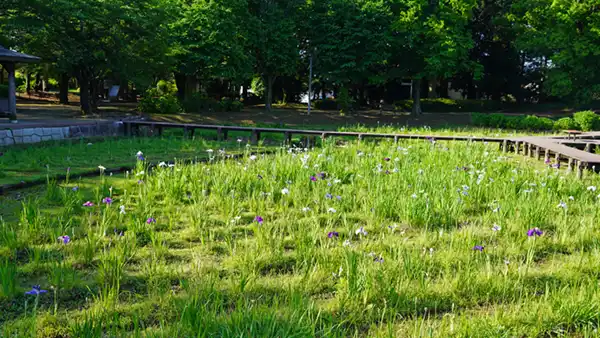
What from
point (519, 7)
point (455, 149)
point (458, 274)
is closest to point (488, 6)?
point (519, 7)

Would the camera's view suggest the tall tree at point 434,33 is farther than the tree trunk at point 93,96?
Yes

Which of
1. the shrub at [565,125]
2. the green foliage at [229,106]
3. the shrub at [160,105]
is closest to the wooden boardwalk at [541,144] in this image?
the shrub at [160,105]

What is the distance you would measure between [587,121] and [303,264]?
23198mm

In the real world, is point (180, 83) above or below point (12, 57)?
above

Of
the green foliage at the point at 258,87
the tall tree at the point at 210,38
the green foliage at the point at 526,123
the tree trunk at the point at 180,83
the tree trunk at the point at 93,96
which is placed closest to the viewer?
the tree trunk at the point at 93,96

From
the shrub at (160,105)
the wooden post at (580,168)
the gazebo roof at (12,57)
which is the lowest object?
the wooden post at (580,168)

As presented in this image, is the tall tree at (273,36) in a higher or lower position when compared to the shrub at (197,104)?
higher

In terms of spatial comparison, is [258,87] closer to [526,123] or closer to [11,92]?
[526,123]

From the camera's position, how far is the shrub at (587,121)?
75.2 ft

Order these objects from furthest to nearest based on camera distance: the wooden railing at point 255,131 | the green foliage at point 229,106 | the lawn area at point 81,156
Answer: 1. the green foliage at point 229,106
2. the wooden railing at point 255,131
3. the lawn area at point 81,156

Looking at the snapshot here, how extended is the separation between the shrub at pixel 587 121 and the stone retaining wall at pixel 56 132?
66.3ft

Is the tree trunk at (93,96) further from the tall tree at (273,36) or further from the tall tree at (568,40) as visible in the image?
the tall tree at (568,40)

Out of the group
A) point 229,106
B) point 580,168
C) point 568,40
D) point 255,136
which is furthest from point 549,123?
point 229,106

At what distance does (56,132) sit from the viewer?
1462cm
